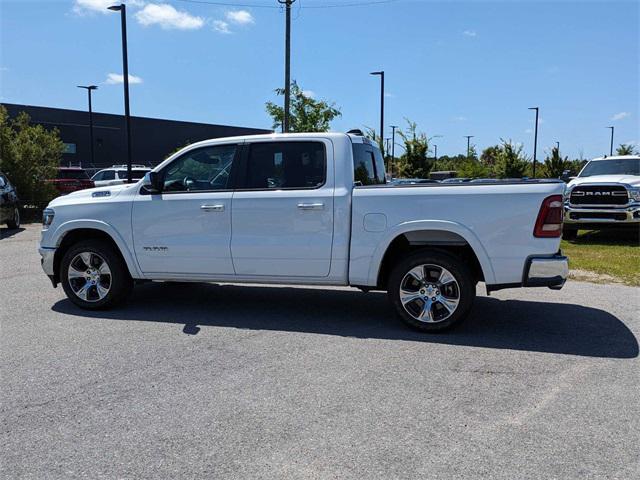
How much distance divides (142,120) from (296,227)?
166 ft

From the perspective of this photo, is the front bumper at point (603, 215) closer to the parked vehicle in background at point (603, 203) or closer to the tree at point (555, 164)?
the parked vehicle in background at point (603, 203)

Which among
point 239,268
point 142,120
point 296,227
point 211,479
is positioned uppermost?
point 142,120

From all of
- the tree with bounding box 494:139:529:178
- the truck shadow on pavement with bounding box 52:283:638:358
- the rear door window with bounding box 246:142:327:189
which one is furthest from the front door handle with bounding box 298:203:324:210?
the tree with bounding box 494:139:529:178

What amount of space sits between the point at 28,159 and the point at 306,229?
58.0 feet

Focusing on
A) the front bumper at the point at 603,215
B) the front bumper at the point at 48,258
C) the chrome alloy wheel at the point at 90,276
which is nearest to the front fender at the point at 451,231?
the chrome alloy wheel at the point at 90,276

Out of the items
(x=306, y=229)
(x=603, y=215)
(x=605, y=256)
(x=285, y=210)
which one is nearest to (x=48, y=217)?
(x=285, y=210)

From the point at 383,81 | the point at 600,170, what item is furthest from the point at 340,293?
the point at 383,81

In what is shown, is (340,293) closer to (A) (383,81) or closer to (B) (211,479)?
(B) (211,479)

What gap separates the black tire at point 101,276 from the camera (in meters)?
6.39

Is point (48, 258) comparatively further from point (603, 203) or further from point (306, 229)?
point (603, 203)

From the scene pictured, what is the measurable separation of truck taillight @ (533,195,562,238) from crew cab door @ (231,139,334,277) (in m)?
1.96

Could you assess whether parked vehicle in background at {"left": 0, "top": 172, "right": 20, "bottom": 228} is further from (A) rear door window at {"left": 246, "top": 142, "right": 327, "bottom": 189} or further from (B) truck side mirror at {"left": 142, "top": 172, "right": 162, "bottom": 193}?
(A) rear door window at {"left": 246, "top": 142, "right": 327, "bottom": 189}

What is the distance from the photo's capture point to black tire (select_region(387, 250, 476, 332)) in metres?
5.41

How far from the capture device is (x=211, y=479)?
295 cm
